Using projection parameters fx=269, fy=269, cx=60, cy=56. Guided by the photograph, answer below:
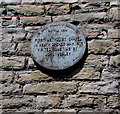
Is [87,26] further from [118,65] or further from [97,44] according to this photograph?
[118,65]

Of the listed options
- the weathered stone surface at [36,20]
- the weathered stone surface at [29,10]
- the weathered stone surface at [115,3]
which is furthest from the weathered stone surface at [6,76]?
the weathered stone surface at [115,3]

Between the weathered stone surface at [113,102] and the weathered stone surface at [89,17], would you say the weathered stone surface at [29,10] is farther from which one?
the weathered stone surface at [113,102]

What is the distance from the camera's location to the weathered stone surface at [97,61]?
2512 mm

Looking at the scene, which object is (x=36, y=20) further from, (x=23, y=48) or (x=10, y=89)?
(x=10, y=89)

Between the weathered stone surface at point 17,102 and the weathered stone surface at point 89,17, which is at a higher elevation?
the weathered stone surface at point 89,17

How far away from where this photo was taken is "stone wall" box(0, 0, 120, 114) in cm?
242

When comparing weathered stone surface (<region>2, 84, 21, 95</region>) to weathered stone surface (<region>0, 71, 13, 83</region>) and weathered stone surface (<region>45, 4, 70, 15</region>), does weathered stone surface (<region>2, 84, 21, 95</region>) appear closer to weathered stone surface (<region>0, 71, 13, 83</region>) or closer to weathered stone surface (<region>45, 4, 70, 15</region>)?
weathered stone surface (<region>0, 71, 13, 83</region>)

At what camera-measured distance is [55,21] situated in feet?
9.01

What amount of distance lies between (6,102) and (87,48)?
3.00 ft

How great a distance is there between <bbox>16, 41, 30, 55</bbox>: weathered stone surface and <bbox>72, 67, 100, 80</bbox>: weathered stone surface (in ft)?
1.77

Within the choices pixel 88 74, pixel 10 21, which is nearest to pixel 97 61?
pixel 88 74

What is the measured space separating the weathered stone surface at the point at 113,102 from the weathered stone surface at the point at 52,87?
13.0 inches

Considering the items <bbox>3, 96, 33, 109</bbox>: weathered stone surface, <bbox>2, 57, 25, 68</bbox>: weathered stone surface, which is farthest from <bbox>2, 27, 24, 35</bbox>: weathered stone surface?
<bbox>3, 96, 33, 109</bbox>: weathered stone surface

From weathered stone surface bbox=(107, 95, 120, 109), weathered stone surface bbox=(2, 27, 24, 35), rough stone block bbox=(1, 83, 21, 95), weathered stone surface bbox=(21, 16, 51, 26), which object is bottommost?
weathered stone surface bbox=(107, 95, 120, 109)
